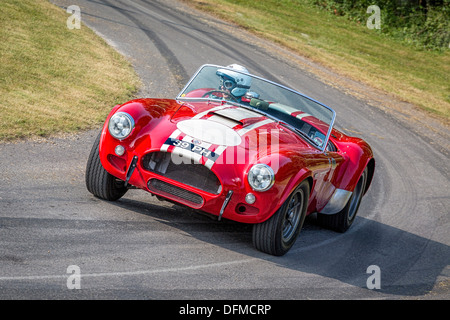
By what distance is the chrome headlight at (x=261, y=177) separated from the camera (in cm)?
506

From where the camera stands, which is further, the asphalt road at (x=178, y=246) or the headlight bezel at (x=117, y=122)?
the headlight bezel at (x=117, y=122)

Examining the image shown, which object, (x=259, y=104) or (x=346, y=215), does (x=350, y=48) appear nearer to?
(x=346, y=215)

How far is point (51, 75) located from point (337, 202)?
6580 mm

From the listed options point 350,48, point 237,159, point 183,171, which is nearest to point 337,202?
point 237,159

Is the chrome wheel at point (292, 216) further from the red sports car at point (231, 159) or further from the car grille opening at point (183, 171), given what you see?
Answer: the car grille opening at point (183, 171)

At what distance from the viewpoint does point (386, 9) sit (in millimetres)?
31531

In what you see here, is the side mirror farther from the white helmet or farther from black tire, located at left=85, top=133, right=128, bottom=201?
black tire, located at left=85, top=133, right=128, bottom=201

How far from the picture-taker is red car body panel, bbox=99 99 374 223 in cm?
513

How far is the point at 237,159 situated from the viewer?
521cm

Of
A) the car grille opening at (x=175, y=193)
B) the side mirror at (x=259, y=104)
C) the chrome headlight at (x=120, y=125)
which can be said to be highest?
the side mirror at (x=259, y=104)

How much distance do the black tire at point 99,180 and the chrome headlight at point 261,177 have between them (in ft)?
4.67

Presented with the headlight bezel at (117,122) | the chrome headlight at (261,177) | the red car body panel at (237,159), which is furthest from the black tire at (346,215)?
the headlight bezel at (117,122)

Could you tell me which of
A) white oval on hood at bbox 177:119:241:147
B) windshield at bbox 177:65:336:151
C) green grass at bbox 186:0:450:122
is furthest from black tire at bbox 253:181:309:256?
green grass at bbox 186:0:450:122
